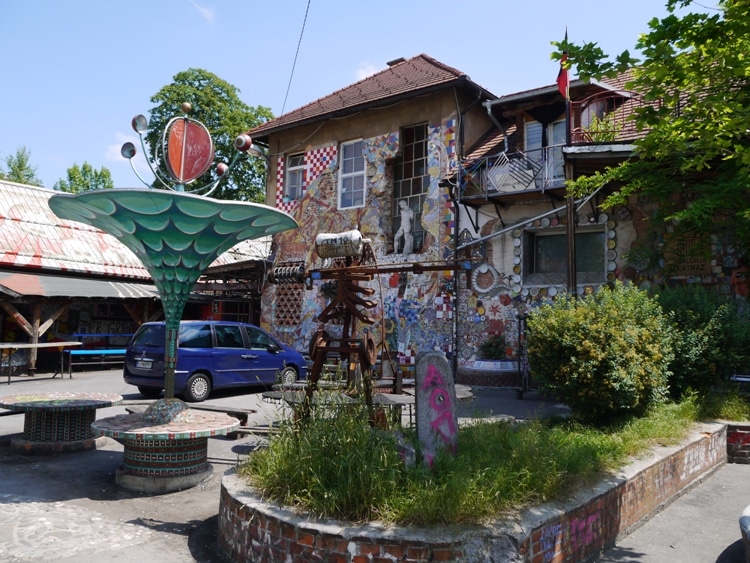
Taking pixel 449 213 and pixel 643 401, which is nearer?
pixel 643 401

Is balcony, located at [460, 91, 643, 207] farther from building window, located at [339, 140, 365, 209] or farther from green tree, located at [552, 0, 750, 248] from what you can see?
green tree, located at [552, 0, 750, 248]

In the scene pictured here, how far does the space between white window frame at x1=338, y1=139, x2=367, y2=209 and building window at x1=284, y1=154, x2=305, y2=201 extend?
5.33 ft

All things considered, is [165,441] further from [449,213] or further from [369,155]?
[369,155]

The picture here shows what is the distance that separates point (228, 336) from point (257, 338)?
0.88 m

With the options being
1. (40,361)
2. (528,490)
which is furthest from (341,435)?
(40,361)

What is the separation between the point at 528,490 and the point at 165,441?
3.87 meters

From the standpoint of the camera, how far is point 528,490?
14.4 feet

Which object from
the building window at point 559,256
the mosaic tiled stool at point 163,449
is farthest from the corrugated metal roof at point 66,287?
the mosaic tiled stool at point 163,449

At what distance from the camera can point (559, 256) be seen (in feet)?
45.8

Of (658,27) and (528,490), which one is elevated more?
(658,27)

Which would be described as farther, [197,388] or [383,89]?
[383,89]

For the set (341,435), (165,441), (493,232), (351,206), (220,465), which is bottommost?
(220,465)

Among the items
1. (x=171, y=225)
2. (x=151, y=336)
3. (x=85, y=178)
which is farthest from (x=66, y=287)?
(x=85, y=178)

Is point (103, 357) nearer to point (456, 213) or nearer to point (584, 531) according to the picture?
point (456, 213)
